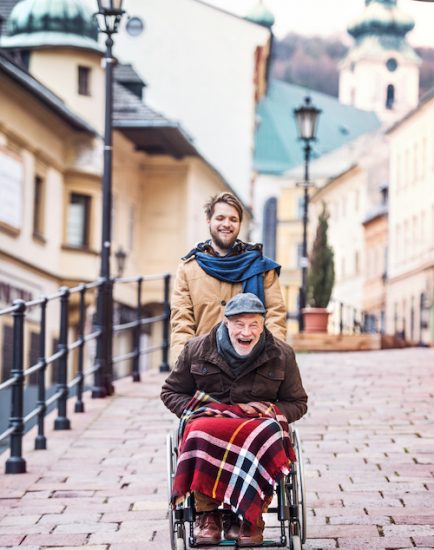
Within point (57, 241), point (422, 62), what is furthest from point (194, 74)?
point (422, 62)

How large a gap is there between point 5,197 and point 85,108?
760cm

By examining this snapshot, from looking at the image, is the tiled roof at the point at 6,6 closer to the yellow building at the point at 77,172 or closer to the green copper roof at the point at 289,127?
the yellow building at the point at 77,172

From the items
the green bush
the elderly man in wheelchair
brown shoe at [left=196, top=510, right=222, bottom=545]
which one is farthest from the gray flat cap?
the green bush

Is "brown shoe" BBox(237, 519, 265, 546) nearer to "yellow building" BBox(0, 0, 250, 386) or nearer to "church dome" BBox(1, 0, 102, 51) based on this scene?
"yellow building" BBox(0, 0, 250, 386)

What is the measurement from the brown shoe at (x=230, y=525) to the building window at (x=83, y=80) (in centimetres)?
2968

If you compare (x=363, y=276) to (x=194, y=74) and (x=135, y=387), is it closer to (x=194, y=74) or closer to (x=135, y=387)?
(x=194, y=74)

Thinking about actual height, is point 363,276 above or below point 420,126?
below

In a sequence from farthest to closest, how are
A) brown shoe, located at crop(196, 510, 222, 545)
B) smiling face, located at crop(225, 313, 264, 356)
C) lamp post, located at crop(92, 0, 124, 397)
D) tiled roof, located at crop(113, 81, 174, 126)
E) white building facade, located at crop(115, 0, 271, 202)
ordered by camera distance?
white building facade, located at crop(115, 0, 271, 202) → tiled roof, located at crop(113, 81, 174, 126) → lamp post, located at crop(92, 0, 124, 397) → smiling face, located at crop(225, 313, 264, 356) → brown shoe, located at crop(196, 510, 222, 545)

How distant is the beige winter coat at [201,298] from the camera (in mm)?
7594

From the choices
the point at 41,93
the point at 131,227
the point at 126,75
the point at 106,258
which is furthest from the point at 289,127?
the point at 106,258

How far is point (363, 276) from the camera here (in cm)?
7244

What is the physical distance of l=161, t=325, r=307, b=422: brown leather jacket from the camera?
21.6ft

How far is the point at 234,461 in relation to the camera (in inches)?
248

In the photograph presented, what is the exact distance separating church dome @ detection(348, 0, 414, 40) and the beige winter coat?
382 ft
